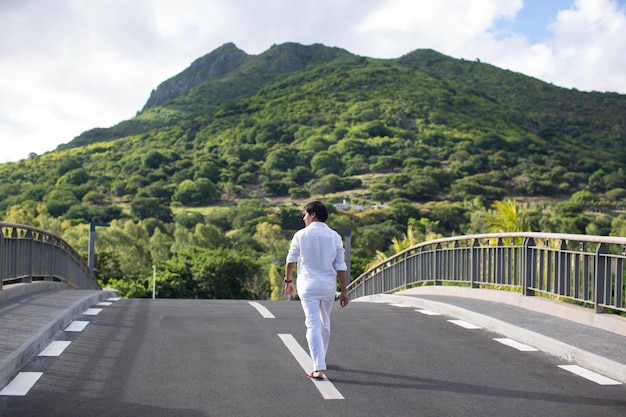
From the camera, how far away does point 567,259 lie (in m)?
10.8

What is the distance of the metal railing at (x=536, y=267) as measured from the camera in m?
9.64

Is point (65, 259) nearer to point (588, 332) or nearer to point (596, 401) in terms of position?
point (588, 332)

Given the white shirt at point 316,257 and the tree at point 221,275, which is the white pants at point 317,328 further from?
the tree at point 221,275

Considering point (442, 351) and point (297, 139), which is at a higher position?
point (297, 139)

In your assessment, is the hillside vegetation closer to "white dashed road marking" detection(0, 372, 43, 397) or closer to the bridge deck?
the bridge deck

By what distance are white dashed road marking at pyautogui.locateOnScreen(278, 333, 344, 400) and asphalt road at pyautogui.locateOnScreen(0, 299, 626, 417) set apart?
23mm

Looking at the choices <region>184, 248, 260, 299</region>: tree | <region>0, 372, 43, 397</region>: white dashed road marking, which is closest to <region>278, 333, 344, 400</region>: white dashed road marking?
<region>0, 372, 43, 397</region>: white dashed road marking

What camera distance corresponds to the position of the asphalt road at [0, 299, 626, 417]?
19.0 feet

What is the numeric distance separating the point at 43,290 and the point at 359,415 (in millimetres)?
10221

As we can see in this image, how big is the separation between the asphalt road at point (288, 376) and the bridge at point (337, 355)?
2 cm

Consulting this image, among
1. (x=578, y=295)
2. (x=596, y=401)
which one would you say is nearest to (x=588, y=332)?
(x=578, y=295)

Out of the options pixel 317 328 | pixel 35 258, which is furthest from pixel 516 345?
pixel 35 258

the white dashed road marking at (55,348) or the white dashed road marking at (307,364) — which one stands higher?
the white dashed road marking at (55,348)

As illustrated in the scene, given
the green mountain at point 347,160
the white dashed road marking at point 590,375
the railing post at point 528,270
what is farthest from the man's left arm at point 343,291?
the green mountain at point 347,160
